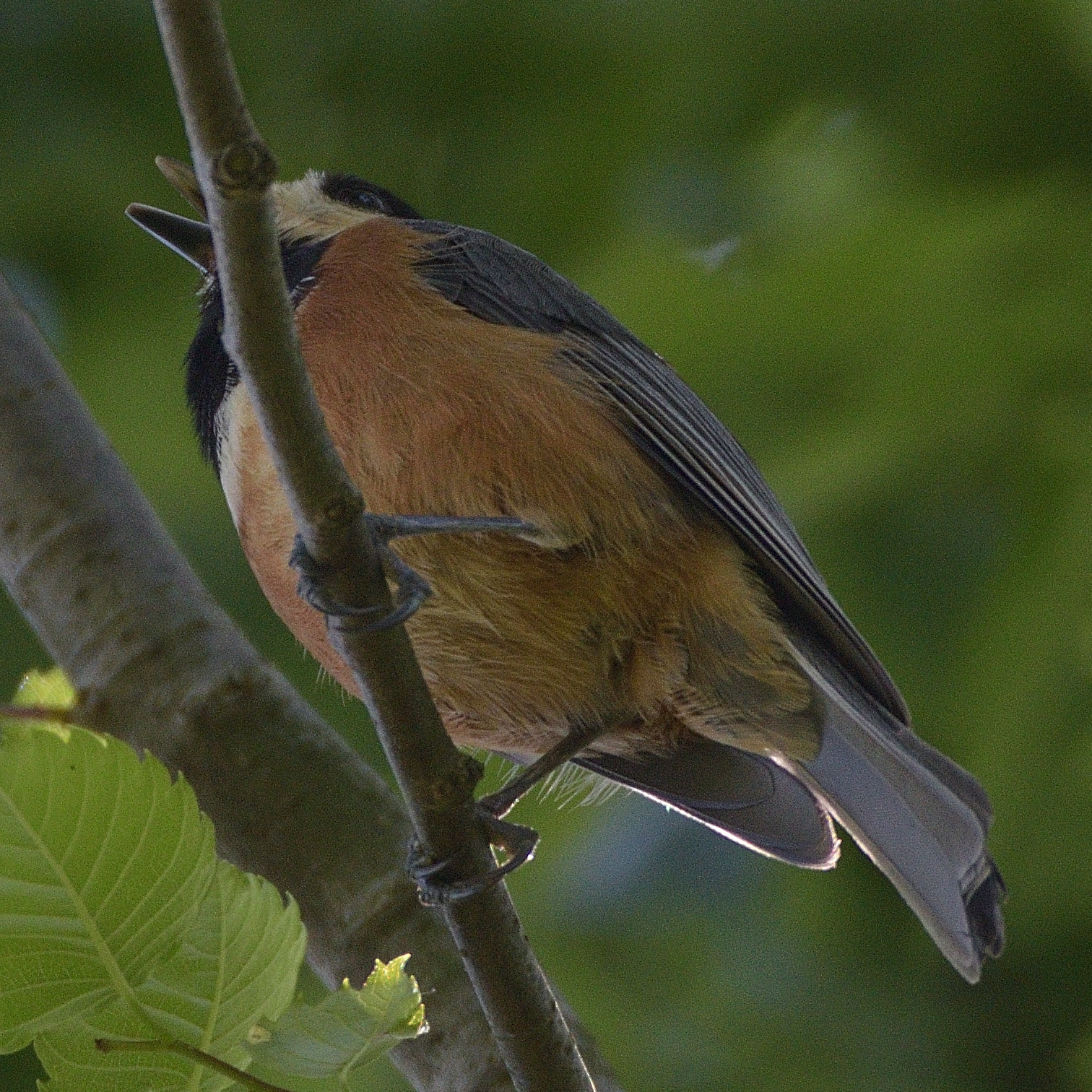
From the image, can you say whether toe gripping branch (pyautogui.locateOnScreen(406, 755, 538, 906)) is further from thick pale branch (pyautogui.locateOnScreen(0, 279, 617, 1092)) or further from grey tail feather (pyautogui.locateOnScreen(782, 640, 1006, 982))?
grey tail feather (pyautogui.locateOnScreen(782, 640, 1006, 982))

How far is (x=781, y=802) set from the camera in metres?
3.01

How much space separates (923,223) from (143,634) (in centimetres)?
161

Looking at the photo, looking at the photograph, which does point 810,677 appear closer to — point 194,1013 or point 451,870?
point 451,870

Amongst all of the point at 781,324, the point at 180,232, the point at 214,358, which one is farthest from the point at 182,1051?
the point at 781,324

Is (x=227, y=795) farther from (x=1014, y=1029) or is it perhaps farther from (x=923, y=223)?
(x=1014, y=1029)

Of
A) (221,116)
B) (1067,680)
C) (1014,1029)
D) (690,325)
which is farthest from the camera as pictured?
(1014,1029)

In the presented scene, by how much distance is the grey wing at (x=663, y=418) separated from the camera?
2689 millimetres

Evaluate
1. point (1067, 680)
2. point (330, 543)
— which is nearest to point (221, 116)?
point (330, 543)

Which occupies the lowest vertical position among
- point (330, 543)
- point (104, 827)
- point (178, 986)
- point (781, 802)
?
point (781, 802)

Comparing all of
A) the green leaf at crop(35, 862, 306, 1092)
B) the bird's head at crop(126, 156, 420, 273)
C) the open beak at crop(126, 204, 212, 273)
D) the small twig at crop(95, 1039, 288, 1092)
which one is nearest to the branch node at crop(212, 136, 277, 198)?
the green leaf at crop(35, 862, 306, 1092)

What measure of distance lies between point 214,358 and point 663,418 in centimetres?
80

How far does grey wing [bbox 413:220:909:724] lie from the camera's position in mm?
2689

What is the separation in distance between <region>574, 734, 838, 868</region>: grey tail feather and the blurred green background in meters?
0.32

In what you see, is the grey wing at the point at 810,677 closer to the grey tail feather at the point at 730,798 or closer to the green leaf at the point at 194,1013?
the grey tail feather at the point at 730,798
